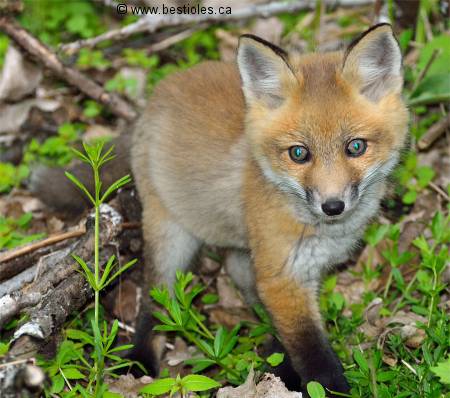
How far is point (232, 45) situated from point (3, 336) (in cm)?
308

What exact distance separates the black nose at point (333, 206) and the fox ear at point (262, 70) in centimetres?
57

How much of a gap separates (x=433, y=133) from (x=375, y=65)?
1.42m

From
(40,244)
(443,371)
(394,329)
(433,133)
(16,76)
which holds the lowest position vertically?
(394,329)

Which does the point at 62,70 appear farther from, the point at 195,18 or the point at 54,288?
the point at 54,288

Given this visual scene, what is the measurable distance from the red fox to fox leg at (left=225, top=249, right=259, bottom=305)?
0.02 m

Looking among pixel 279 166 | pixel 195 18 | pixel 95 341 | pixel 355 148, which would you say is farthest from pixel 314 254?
pixel 195 18

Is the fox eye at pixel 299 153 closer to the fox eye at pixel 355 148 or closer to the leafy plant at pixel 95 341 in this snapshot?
the fox eye at pixel 355 148

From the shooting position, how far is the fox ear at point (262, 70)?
2754 millimetres

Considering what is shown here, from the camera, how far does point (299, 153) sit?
2.72 meters

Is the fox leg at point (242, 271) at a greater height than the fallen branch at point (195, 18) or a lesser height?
lesser

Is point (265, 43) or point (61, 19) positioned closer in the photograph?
point (265, 43)

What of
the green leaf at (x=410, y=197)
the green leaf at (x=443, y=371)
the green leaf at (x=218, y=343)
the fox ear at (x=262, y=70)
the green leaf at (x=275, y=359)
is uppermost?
the fox ear at (x=262, y=70)

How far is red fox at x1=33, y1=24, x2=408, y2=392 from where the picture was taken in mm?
2680

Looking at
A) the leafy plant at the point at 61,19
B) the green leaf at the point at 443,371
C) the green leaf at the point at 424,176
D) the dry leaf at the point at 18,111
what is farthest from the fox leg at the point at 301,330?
the leafy plant at the point at 61,19
